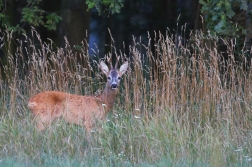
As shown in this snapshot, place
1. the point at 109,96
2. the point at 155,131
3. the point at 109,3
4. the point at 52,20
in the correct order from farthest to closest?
the point at 52,20 < the point at 109,3 < the point at 109,96 < the point at 155,131

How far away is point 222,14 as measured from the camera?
8.88 metres

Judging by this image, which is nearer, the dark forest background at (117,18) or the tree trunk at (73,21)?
the dark forest background at (117,18)

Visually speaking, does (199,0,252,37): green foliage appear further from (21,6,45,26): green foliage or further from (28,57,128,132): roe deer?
(21,6,45,26): green foliage

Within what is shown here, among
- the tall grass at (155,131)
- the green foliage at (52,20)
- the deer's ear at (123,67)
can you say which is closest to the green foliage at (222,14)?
the tall grass at (155,131)

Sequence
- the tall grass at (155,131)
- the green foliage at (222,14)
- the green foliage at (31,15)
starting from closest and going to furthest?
the tall grass at (155,131), the green foliage at (222,14), the green foliage at (31,15)

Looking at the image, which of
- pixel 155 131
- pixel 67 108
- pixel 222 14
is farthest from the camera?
pixel 222 14

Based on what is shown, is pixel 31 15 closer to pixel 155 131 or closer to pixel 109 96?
pixel 109 96

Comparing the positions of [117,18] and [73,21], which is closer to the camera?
[73,21]

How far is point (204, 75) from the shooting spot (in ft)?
28.6

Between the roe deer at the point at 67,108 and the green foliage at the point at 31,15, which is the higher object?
the green foliage at the point at 31,15

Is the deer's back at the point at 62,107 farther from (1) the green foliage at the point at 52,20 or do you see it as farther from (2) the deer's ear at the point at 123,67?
(1) the green foliage at the point at 52,20

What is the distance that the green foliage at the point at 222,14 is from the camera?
885 cm

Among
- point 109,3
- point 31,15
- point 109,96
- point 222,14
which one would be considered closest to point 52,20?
point 31,15

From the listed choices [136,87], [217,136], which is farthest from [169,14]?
[217,136]
